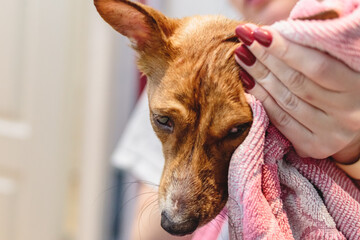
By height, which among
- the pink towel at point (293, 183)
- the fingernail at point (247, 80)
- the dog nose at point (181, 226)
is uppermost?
the fingernail at point (247, 80)

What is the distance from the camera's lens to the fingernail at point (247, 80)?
915 millimetres

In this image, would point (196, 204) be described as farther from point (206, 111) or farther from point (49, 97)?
point (49, 97)

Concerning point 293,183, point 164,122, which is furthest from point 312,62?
point 164,122

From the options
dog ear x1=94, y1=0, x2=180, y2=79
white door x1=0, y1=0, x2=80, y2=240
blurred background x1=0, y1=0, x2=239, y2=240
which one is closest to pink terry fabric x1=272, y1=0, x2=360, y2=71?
dog ear x1=94, y1=0, x2=180, y2=79

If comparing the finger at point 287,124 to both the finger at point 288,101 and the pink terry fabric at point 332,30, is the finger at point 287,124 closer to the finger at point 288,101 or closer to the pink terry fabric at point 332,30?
the finger at point 288,101

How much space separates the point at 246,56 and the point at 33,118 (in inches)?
84.4

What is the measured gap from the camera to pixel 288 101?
2.85 ft

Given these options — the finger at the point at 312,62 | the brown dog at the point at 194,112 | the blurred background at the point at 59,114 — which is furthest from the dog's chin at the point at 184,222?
the blurred background at the point at 59,114

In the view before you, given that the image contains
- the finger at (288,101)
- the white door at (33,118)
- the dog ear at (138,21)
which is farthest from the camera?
the white door at (33,118)

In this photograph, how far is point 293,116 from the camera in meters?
0.88

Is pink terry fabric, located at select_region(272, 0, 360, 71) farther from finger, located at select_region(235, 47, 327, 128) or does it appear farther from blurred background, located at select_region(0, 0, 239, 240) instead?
blurred background, located at select_region(0, 0, 239, 240)

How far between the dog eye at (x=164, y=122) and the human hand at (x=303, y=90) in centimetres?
19

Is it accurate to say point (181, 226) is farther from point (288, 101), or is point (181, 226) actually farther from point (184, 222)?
point (288, 101)

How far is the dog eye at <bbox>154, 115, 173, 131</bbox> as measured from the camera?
102cm
